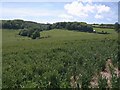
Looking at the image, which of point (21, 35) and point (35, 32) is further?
point (21, 35)

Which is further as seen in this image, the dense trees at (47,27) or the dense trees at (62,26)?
the dense trees at (62,26)

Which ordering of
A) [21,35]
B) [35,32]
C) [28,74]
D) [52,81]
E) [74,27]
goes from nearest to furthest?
[52,81] → [28,74] → [35,32] → [21,35] → [74,27]

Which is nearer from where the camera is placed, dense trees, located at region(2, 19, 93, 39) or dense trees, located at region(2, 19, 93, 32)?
dense trees, located at region(2, 19, 93, 39)

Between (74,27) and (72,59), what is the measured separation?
84990mm

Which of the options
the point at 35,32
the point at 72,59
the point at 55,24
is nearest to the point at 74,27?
the point at 55,24

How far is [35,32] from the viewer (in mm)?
95875

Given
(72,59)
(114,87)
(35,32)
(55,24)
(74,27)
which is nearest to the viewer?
(114,87)

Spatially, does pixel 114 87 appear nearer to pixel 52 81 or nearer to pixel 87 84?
pixel 87 84

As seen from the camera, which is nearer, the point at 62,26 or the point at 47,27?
the point at 47,27

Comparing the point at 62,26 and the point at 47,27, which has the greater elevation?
the point at 62,26

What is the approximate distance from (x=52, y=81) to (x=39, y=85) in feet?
2.60

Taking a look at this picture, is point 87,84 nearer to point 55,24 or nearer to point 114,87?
point 114,87

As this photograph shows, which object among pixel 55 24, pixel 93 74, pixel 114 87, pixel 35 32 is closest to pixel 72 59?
pixel 93 74

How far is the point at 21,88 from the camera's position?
1551 centimetres
